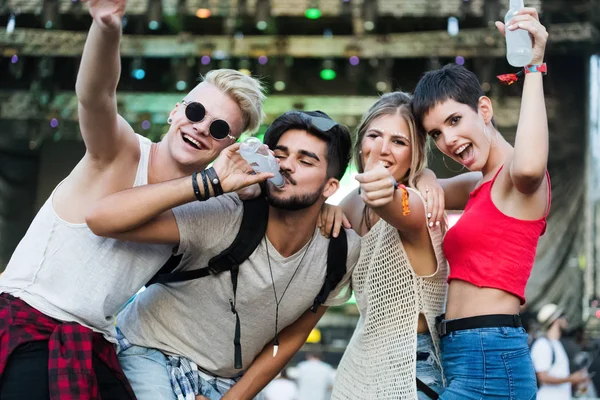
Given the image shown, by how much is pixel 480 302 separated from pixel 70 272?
1.33 m

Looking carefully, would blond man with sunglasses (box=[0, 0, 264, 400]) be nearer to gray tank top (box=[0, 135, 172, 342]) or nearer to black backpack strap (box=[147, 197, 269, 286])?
gray tank top (box=[0, 135, 172, 342])

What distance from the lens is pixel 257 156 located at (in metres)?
2.33

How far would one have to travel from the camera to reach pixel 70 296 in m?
2.20

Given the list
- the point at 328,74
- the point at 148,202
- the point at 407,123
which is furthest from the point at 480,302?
the point at 328,74

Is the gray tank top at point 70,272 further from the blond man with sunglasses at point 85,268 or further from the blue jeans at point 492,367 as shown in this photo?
the blue jeans at point 492,367

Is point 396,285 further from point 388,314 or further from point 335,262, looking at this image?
point 335,262

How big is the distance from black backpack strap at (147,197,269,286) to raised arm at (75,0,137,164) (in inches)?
19.8

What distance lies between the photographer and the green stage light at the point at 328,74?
41.4 feet

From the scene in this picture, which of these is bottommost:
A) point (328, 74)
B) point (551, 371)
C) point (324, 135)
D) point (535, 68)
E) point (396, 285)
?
point (551, 371)

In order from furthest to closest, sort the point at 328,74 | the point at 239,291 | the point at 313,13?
the point at 328,74, the point at 313,13, the point at 239,291

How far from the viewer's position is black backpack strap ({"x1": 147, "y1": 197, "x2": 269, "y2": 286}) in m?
2.48

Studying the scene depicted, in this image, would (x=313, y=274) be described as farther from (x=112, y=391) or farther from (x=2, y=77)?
(x=2, y=77)

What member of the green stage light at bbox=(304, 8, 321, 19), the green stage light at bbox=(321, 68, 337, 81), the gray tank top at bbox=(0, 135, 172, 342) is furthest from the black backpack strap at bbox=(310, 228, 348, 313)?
the green stage light at bbox=(321, 68, 337, 81)

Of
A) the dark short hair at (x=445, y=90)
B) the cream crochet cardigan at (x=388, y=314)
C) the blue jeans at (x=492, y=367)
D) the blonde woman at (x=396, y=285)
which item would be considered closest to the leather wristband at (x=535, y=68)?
the dark short hair at (x=445, y=90)
